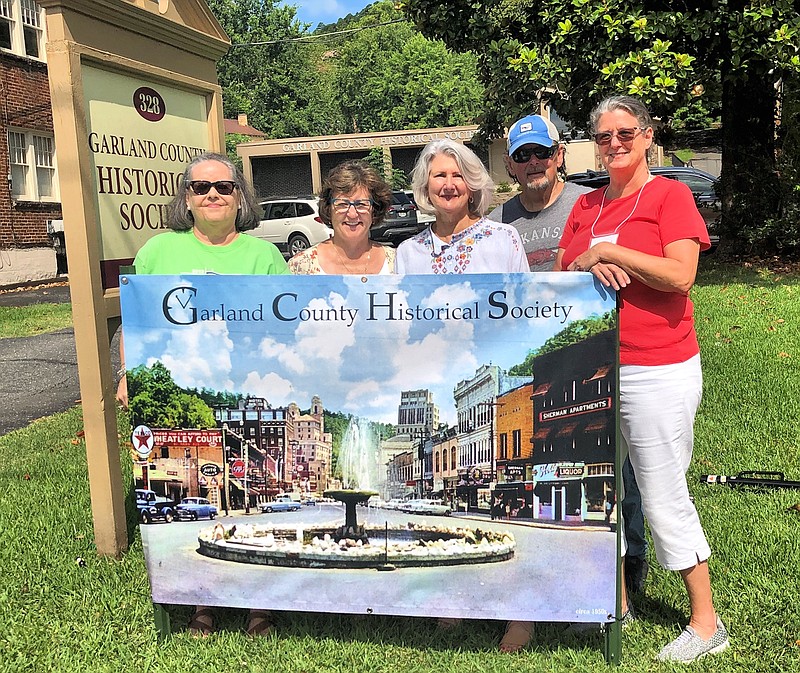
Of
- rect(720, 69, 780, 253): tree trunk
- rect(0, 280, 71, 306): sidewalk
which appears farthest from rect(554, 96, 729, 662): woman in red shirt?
rect(0, 280, 71, 306): sidewalk

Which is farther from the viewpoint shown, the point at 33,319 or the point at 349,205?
the point at 33,319

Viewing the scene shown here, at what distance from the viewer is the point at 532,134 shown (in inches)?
134

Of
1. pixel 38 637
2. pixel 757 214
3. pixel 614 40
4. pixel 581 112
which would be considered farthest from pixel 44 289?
pixel 38 637

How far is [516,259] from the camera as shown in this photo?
301 cm

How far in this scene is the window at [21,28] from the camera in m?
18.1

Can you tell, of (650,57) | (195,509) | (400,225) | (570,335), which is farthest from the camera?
(400,225)

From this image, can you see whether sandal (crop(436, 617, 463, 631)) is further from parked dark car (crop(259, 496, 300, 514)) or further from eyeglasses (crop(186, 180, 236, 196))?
eyeglasses (crop(186, 180, 236, 196))

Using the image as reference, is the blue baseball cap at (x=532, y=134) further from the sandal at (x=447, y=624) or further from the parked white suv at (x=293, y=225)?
the parked white suv at (x=293, y=225)

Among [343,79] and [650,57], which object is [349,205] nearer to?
[650,57]

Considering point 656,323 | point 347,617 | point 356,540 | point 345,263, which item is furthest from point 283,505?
point 656,323

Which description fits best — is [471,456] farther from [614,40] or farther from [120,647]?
[614,40]

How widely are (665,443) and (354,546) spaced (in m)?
1.14

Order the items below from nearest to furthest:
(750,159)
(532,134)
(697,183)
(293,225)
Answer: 1. (532,134)
2. (750,159)
3. (697,183)
4. (293,225)

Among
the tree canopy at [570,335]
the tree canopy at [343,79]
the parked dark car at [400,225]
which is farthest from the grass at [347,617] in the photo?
the tree canopy at [343,79]
